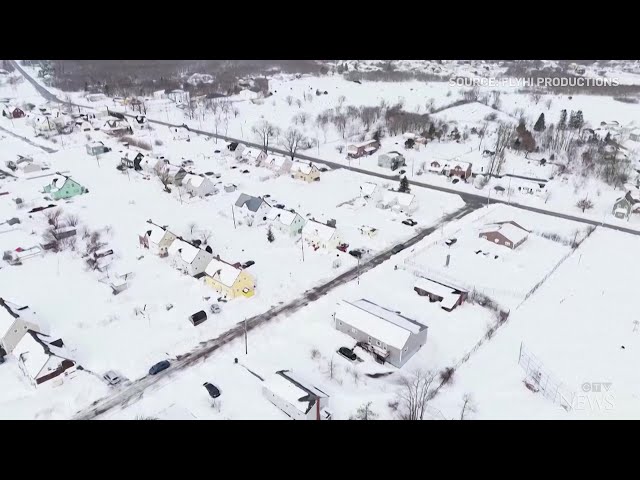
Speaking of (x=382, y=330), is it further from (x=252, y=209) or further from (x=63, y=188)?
(x=63, y=188)

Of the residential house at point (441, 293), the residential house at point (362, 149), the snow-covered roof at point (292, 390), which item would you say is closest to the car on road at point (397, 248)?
the residential house at point (441, 293)

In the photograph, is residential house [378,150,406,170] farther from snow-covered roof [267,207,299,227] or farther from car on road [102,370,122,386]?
car on road [102,370,122,386]

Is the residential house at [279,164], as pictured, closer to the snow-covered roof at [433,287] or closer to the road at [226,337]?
the road at [226,337]

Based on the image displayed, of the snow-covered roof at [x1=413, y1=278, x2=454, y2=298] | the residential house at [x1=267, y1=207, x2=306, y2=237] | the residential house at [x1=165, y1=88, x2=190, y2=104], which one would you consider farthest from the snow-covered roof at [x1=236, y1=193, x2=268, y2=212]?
the residential house at [x1=165, y1=88, x2=190, y2=104]

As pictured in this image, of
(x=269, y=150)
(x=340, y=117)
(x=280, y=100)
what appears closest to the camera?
(x=269, y=150)

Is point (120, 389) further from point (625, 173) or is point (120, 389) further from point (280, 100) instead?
point (280, 100)

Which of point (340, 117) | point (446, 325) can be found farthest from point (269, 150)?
point (446, 325)

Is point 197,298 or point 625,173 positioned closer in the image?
point 197,298
